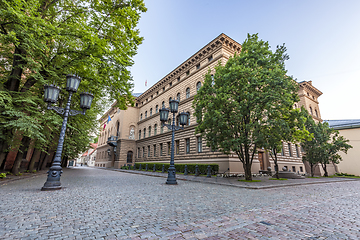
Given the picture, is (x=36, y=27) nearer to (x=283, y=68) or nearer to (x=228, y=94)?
(x=228, y=94)

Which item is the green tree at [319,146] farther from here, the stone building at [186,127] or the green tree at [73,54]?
the green tree at [73,54]

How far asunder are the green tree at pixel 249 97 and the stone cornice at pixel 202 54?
23.1 ft

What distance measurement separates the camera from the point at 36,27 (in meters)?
7.48

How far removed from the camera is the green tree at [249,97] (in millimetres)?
12281

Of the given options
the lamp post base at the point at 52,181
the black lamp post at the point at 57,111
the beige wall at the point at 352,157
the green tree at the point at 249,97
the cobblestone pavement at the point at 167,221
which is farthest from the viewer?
the beige wall at the point at 352,157

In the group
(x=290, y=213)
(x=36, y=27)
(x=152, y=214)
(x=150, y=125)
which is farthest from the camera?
(x=150, y=125)

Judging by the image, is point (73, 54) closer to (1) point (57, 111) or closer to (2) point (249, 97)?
(1) point (57, 111)

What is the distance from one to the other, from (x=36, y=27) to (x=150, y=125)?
27282 mm

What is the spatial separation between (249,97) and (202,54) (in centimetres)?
1410

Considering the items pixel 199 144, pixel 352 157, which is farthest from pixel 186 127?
pixel 352 157

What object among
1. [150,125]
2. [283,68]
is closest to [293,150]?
[283,68]

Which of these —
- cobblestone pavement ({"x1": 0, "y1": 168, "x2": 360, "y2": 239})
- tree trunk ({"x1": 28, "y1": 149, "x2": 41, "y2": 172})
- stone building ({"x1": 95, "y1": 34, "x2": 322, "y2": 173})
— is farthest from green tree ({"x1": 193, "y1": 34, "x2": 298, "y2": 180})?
tree trunk ({"x1": 28, "y1": 149, "x2": 41, "y2": 172})

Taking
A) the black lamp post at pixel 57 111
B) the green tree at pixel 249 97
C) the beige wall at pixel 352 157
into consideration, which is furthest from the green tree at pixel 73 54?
the beige wall at pixel 352 157

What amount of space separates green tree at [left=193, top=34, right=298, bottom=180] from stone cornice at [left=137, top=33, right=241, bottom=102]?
7048mm
